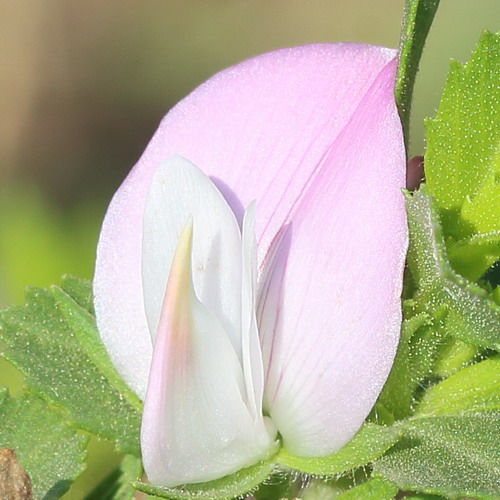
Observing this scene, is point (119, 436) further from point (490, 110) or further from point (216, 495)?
point (490, 110)

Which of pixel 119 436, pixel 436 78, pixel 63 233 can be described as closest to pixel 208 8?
pixel 436 78

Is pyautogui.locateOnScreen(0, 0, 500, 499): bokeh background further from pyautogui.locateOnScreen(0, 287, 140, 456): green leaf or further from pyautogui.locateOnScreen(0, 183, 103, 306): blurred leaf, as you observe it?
pyautogui.locateOnScreen(0, 287, 140, 456): green leaf

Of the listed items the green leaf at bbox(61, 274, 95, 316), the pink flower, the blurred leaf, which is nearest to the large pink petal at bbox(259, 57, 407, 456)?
the pink flower

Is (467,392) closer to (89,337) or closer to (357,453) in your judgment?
(357,453)

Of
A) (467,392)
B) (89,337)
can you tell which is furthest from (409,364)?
(89,337)

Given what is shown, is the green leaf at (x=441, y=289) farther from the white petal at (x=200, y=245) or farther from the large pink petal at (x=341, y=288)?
the white petal at (x=200, y=245)

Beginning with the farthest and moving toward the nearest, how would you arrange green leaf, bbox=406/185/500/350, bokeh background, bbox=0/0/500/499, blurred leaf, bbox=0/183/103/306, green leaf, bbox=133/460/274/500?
bokeh background, bbox=0/0/500/499, blurred leaf, bbox=0/183/103/306, green leaf, bbox=133/460/274/500, green leaf, bbox=406/185/500/350

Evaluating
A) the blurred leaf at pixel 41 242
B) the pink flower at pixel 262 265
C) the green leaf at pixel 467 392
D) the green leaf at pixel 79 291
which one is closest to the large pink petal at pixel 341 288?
the pink flower at pixel 262 265
